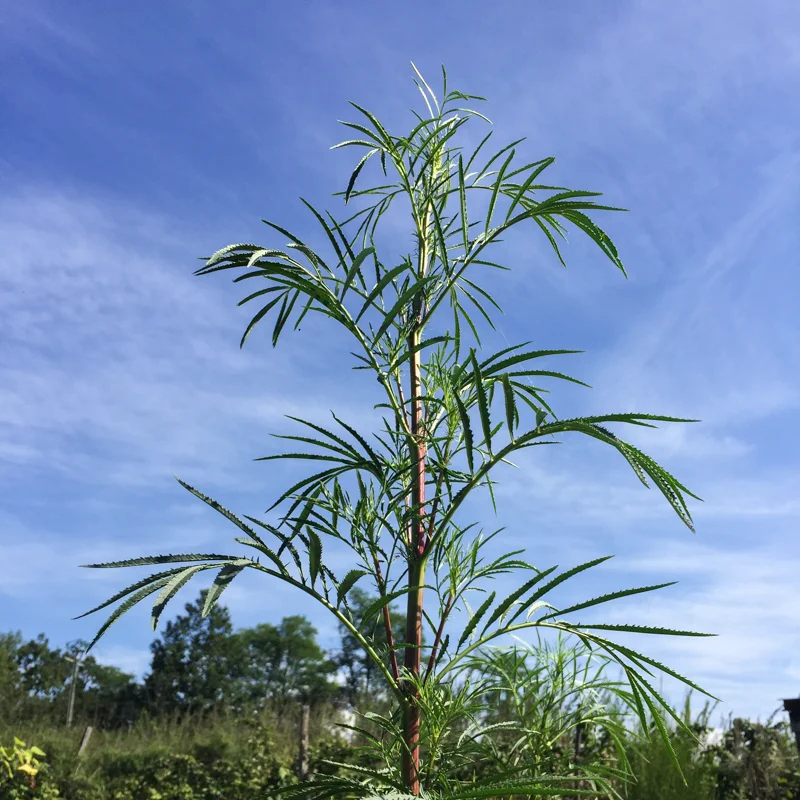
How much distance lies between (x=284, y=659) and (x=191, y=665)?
4.55 metres

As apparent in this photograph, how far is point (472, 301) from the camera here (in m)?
2.13

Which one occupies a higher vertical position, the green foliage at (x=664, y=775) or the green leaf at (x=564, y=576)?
the green leaf at (x=564, y=576)

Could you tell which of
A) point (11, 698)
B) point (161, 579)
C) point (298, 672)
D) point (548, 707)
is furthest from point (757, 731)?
point (298, 672)

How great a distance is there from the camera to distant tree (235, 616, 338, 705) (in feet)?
85.3

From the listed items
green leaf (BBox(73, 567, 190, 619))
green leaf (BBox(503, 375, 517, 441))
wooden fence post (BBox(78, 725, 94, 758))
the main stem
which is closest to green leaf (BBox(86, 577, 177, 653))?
green leaf (BBox(73, 567, 190, 619))

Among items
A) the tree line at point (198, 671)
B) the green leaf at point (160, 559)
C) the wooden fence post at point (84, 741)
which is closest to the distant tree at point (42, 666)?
the tree line at point (198, 671)

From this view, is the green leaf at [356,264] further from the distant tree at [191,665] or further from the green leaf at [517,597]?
the distant tree at [191,665]

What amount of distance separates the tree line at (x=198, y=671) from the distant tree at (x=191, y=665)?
0.03 metres

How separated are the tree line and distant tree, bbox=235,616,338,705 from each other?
1.3 inches

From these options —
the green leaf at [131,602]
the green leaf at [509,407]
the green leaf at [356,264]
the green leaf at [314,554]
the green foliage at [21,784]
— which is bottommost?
the green foliage at [21,784]

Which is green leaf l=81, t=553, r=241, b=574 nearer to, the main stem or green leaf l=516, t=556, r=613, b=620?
the main stem

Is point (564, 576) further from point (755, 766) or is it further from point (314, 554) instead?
point (755, 766)

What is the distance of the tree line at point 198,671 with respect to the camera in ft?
64.1

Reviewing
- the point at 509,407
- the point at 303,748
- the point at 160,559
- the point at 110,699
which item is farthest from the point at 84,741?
the point at 110,699
